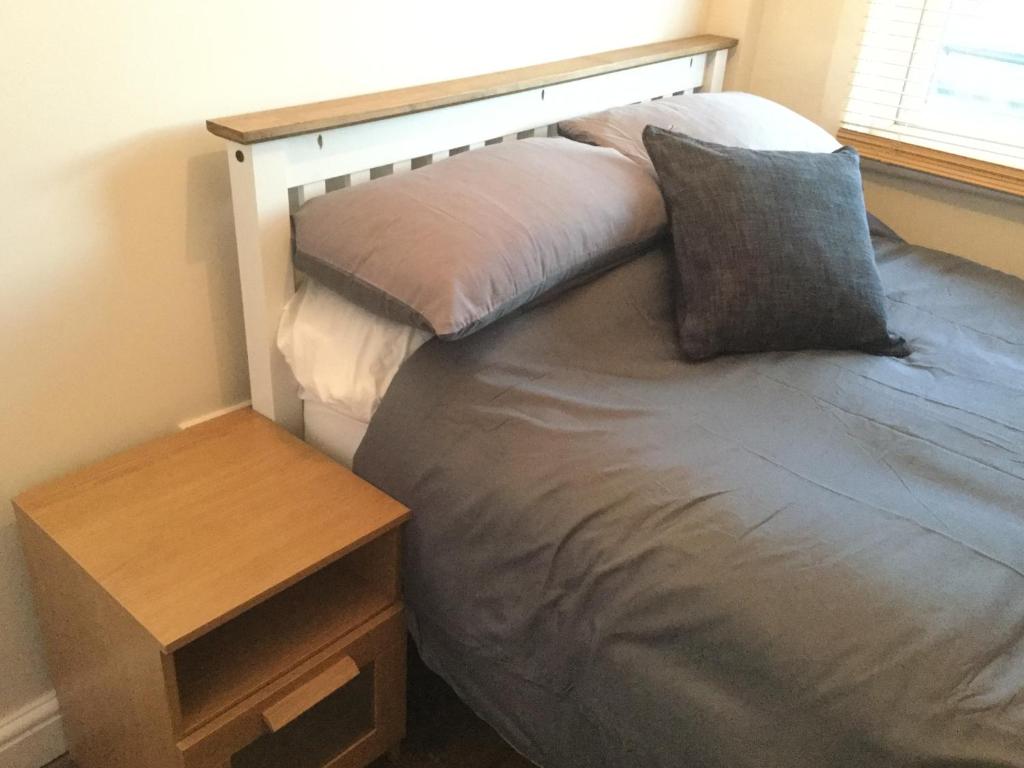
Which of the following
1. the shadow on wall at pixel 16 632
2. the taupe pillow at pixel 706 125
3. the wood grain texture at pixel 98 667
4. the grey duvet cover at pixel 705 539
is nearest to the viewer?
the grey duvet cover at pixel 705 539

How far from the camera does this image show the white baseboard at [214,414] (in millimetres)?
1476

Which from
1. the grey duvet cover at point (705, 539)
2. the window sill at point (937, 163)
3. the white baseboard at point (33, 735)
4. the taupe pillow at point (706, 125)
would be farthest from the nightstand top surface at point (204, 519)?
the window sill at point (937, 163)

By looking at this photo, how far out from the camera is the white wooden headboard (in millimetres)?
1297

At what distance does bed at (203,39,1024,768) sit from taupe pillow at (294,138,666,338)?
81mm

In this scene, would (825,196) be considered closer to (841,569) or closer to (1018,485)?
(1018,485)

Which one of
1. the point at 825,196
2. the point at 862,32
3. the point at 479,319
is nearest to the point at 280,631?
the point at 479,319

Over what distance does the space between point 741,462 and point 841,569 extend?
8.9 inches

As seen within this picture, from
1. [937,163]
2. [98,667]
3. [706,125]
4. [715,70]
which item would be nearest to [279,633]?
[98,667]

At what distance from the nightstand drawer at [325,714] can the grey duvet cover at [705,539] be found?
0.27ft

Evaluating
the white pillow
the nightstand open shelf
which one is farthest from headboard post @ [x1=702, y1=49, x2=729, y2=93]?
the nightstand open shelf

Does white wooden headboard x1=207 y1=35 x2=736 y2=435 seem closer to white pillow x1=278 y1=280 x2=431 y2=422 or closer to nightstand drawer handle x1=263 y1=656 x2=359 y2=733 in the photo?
white pillow x1=278 y1=280 x2=431 y2=422

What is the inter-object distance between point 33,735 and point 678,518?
1146 millimetres

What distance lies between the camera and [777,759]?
3.07ft

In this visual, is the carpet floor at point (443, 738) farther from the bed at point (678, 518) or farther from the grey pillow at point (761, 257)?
the grey pillow at point (761, 257)
